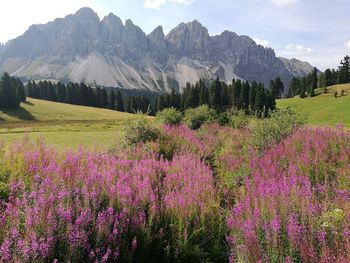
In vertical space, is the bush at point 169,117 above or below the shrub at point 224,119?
above

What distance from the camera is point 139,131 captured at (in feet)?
55.7

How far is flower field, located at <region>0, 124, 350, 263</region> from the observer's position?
4.63 meters

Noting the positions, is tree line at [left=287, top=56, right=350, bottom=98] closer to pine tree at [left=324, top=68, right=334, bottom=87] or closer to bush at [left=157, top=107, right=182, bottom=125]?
pine tree at [left=324, top=68, right=334, bottom=87]

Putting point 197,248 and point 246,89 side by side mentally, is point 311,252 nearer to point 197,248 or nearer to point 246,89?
point 197,248

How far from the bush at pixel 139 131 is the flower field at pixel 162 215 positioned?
6.93 metres

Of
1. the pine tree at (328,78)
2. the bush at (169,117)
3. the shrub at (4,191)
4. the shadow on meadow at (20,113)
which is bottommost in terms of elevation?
the shadow on meadow at (20,113)

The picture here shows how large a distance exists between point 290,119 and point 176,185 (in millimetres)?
9200

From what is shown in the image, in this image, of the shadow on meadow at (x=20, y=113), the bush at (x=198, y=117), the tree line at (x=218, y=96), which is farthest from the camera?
the tree line at (x=218, y=96)

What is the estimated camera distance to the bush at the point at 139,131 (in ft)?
54.3

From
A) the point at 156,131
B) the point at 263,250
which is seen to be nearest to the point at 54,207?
the point at 263,250

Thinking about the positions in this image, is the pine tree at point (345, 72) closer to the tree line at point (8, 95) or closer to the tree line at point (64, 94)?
the tree line at point (64, 94)

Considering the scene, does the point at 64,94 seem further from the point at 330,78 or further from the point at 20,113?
the point at 330,78

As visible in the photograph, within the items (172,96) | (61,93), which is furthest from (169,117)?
(61,93)

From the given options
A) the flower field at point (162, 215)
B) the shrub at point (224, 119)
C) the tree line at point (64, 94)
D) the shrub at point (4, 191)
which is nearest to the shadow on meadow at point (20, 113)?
the tree line at point (64, 94)
